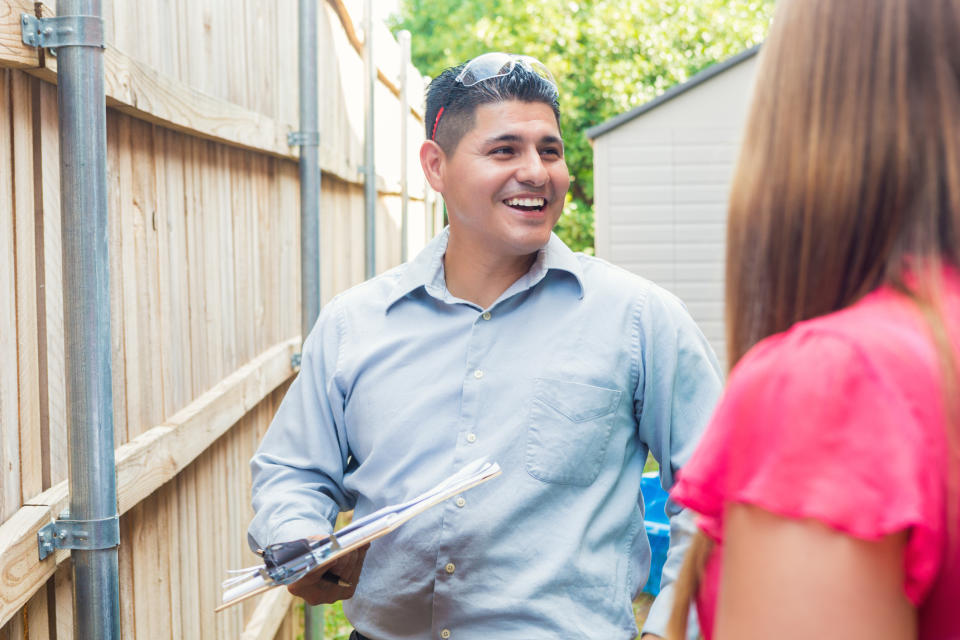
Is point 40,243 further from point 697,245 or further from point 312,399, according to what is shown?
point 697,245

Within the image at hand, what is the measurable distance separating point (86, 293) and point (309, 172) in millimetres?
2444

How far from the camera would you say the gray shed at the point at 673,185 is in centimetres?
1124

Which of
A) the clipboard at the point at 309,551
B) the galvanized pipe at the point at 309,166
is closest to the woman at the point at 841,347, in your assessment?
the clipboard at the point at 309,551

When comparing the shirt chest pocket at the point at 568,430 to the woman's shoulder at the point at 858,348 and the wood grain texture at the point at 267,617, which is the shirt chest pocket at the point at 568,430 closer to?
the woman's shoulder at the point at 858,348

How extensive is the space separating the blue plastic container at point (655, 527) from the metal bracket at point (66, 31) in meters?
3.73

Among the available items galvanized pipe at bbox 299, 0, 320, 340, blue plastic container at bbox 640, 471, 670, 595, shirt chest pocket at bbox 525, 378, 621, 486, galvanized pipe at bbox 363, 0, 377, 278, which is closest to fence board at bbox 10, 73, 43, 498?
shirt chest pocket at bbox 525, 378, 621, 486

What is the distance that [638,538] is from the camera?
7.72ft

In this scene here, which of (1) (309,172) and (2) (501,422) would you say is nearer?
(2) (501,422)

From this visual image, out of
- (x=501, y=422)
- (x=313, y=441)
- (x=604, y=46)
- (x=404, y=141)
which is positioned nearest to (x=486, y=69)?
(x=501, y=422)

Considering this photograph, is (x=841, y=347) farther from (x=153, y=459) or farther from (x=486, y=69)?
(x=153, y=459)

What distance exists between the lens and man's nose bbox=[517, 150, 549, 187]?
8.41 feet

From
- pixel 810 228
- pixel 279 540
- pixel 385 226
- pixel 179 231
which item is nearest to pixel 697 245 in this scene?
pixel 385 226

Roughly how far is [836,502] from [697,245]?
421 inches

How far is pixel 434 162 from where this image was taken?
2863mm
